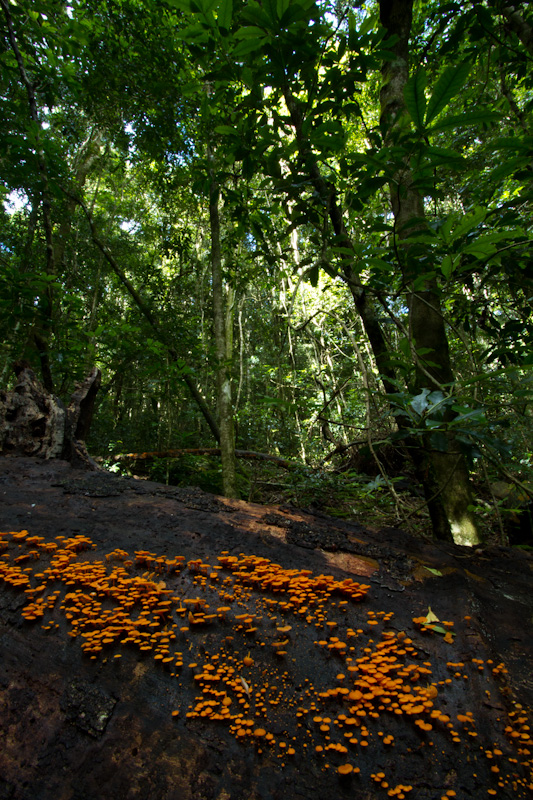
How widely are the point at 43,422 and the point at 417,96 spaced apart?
4642 millimetres

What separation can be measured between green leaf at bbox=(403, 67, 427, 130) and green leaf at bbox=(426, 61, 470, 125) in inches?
1.3

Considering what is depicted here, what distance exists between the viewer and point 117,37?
506cm

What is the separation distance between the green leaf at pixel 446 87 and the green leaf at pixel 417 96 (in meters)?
0.03

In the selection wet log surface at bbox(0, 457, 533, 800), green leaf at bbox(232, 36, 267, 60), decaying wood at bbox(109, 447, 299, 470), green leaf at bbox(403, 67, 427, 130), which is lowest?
wet log surface at bbox(0, 457, 533, 800)

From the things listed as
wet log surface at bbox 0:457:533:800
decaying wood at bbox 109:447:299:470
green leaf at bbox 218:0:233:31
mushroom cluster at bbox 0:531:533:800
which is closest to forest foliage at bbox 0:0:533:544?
green leaf at bbox 218:0:233:31

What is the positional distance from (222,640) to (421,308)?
114 inches

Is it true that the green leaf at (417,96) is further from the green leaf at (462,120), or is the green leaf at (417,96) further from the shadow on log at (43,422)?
the shadow on log at (43,422)

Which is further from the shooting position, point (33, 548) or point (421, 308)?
point (421, 308)

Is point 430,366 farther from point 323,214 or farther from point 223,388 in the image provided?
point 223,388

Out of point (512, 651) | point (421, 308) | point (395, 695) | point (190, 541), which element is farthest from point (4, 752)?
point (421, 308)

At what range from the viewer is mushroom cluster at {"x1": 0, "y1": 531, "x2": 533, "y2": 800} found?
125 cm

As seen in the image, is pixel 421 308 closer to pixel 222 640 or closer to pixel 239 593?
pixel 239 593

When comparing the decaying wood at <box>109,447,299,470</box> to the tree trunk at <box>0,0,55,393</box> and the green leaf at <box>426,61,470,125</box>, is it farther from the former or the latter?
the green leaf at <box>426,61,470,125</box>

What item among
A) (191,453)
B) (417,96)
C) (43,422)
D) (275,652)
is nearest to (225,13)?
(417,96)
